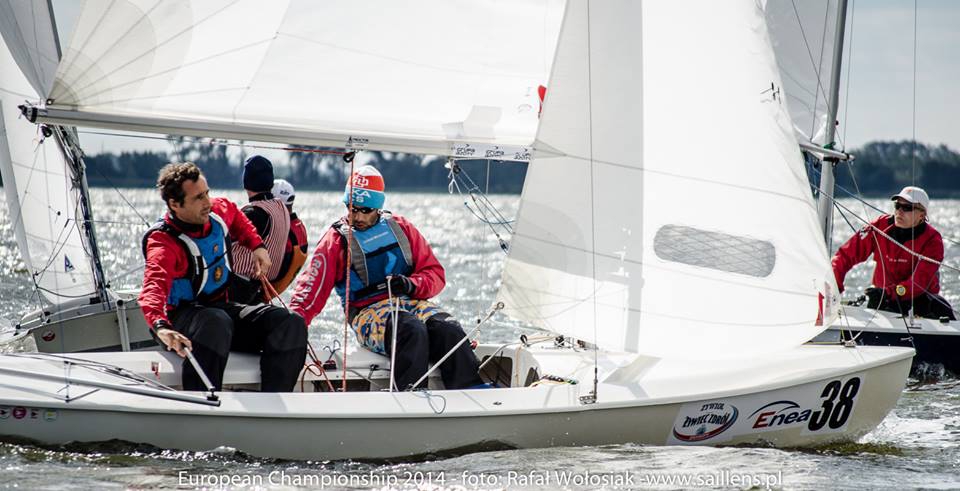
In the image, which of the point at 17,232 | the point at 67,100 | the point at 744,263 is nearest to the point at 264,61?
the point at 67,100

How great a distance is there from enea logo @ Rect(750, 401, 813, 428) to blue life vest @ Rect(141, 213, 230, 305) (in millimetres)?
2268

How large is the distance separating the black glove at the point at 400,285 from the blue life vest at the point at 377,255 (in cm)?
9

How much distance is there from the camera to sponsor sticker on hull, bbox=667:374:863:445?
14.7 ft

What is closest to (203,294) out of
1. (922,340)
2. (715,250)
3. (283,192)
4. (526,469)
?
(283,192)

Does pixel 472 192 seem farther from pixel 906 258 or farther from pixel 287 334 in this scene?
pixel 906 258

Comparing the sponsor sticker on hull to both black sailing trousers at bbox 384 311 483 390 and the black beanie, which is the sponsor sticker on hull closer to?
black sailing trousers at bbox 384 311 483 390

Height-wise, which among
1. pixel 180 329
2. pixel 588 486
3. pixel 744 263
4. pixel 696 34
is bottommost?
pixel 588 486

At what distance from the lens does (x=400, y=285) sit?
471 centimetres

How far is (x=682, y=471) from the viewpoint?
4.28 m

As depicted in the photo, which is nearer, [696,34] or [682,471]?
[682,471]

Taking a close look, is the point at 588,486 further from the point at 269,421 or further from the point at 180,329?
the point at 180,329

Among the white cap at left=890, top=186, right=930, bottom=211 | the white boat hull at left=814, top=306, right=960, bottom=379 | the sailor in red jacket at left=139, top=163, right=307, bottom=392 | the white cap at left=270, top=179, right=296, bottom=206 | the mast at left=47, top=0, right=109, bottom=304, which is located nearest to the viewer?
the sailor in red jacket at left=139, top=163, right=307, bottom=392

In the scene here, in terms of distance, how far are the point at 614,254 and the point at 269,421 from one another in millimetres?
1571

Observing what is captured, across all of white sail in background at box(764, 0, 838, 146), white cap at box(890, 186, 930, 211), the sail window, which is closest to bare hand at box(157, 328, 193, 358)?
the sail window
